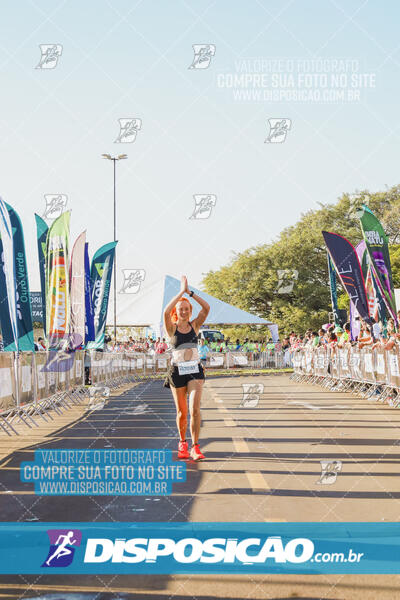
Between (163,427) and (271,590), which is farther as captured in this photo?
(163,427)

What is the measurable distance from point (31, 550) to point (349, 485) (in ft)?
10.9

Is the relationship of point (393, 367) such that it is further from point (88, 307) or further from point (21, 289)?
point (88, 307)

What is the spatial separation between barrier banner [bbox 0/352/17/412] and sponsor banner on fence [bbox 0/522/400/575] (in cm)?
634

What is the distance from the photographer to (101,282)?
25109 mm

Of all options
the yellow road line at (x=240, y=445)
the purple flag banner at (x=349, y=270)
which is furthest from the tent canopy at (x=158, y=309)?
the yellow road line at (x=240, y=445)

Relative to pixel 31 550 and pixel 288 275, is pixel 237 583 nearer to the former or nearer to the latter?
pixel 31 550

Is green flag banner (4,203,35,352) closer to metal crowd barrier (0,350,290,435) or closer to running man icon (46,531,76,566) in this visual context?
metal crowd barrier (0,350,290,435)

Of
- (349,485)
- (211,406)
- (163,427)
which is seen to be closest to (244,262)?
(211,406)

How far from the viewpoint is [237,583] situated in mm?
4281

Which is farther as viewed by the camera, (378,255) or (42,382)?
(378,255)

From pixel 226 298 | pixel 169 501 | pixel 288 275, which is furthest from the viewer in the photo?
pixel 226 298

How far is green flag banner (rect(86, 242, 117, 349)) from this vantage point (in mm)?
24069
